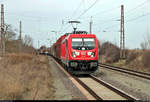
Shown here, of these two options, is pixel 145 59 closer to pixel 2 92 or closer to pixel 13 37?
pixel 2 92

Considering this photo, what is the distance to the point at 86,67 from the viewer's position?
47.1 feet

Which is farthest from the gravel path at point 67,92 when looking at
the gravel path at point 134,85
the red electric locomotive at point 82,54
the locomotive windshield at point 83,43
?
the locomotive windshield at point 83,43

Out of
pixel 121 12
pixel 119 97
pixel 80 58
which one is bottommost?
pixel 119 97

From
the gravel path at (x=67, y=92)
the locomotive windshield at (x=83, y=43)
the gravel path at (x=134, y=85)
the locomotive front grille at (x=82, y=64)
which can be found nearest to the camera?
the gravel path at (x=67, y=92)

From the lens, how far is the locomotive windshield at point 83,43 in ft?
47.6

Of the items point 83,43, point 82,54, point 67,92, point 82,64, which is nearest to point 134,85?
point 67,92

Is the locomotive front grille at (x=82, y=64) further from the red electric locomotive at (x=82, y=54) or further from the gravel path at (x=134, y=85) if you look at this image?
the gravel path at (x=134, y=85)

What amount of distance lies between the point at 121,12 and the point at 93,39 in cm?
1638

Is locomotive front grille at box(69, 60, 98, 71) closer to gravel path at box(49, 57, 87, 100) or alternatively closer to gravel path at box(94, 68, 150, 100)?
gravel path at box(94, 68, 150, 100)

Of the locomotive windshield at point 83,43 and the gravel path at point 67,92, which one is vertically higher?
the locomotive windshield at point 83,43

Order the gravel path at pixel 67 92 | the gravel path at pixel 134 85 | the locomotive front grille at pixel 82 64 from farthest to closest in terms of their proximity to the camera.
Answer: the locomotive front grille at pixel 82 64, the gravel path at pixel 134 85, the gravel path at pixel 67 92

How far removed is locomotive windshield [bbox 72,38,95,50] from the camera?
1452 cm

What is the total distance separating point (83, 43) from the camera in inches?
579

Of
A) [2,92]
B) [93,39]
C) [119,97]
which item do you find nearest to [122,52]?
[93,39]
